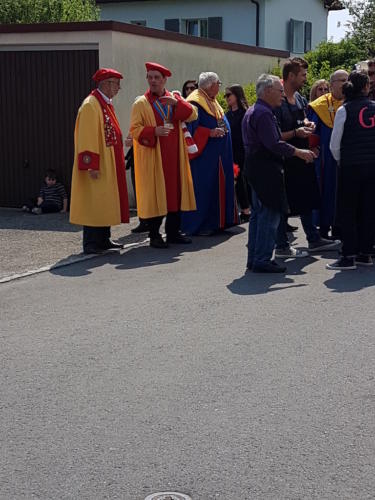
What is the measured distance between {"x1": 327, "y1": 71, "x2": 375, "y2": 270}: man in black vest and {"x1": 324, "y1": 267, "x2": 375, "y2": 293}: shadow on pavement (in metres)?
0.20

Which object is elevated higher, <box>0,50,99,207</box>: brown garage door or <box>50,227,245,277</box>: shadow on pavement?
<box>0,50,99,207</box>: brown garage door

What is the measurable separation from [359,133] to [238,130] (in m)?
3.62

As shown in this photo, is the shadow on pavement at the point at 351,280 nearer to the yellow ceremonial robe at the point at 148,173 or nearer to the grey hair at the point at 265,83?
the grey hair at the point at 265,83

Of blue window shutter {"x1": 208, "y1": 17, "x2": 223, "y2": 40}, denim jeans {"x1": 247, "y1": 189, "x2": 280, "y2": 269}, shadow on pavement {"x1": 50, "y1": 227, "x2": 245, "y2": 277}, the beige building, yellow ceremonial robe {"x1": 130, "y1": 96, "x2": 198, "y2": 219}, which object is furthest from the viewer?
blue window shutter {"x1": 208, "y1": 17, "x2": 223, "y2": 40}

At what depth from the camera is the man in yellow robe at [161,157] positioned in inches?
431

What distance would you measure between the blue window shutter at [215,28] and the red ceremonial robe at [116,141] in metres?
25.3

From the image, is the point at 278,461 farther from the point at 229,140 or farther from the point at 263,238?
the point at 229,140

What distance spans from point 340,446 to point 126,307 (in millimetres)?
3421

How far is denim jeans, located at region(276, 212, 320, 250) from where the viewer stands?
10.4 meters

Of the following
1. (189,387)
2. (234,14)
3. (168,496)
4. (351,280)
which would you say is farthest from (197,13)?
(168,496)

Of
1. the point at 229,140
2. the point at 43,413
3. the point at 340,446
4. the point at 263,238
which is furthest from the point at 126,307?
the point at 229,140

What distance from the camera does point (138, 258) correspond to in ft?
34.5

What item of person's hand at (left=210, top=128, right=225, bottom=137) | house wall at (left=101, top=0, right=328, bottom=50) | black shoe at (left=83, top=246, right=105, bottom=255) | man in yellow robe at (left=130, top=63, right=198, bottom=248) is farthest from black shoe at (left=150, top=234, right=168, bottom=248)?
house wall at (left=101, top=0, right=328, bottom=50)

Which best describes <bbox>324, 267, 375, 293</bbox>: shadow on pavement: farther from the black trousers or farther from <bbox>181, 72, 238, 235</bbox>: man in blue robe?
<bbox>181, 72, 238, 235</bbox>: man in blue robe
